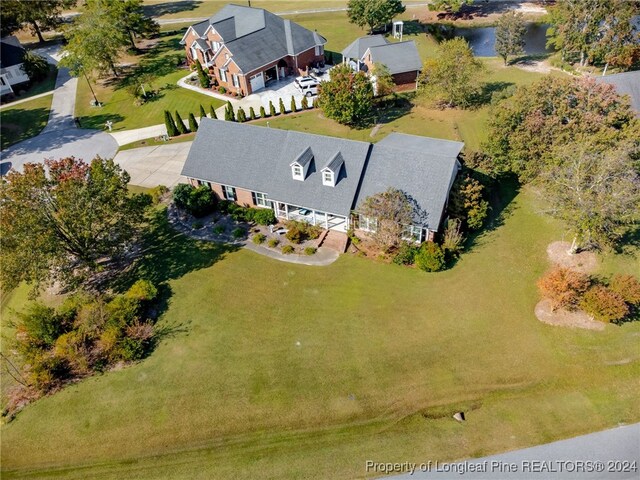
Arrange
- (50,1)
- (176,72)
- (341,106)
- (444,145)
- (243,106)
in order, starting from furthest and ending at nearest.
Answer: (50,1) → (176,72) → (243,106) → (341,106) → (444,145)

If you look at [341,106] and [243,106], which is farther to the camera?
[243,106]

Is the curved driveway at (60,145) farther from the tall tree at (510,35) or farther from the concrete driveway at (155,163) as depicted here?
the tall tree at (510,35)

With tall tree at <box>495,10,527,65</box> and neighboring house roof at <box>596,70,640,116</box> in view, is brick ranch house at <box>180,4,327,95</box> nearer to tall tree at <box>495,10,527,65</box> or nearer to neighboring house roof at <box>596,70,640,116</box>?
tall tree at <box>495,10,527,65</box>

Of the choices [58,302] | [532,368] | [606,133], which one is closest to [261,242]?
Result: [58,302]

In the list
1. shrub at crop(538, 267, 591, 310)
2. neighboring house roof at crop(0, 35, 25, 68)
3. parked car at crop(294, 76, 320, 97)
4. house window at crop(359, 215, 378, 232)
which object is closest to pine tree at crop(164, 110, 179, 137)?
parked car at crop(294, 76, 320, 97)

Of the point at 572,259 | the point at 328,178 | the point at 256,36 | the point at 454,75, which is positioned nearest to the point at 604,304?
the point at 572,259

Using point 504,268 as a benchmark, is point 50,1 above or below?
above

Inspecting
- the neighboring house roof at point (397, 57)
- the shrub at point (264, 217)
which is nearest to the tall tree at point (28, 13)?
the neighboring house roof at point (397, 57)

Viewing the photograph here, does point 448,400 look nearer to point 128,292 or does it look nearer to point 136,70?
point 128,292
